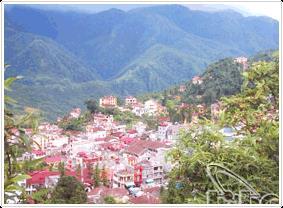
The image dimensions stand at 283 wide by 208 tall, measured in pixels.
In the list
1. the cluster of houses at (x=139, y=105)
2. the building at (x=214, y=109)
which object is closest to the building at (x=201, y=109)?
the building at (x=214, y=109)

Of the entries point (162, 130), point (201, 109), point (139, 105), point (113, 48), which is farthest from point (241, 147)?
point (113, 48)

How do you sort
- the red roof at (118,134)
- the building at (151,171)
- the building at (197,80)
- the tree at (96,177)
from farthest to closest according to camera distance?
the building at (197,80) → the red roof at (118,134) → the tree at (96,177) → the building at (151,171)

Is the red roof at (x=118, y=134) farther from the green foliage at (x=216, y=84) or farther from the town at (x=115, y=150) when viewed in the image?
the green foliage at (x=216, y=84)

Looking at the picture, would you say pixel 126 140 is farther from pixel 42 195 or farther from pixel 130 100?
pixel 42 195

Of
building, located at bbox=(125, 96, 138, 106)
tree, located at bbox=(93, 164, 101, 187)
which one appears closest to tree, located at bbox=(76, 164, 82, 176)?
tree, located at bbox=(93, 164, 101, 187)

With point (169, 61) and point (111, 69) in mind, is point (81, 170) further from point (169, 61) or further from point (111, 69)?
point (169, 61)

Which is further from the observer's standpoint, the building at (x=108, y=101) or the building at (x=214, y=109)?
the building at (x=108, y=101)

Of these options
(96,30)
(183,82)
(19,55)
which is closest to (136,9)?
(96,30)
